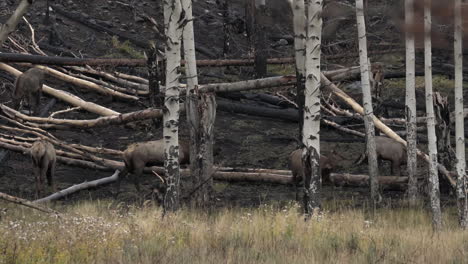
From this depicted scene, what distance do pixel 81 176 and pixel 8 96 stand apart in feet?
23.4

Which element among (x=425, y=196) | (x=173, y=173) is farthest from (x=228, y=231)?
(x=425, y=196)

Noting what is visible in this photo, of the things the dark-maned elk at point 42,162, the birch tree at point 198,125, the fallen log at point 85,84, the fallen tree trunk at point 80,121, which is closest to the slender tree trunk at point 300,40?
the birch tree at point 198,125

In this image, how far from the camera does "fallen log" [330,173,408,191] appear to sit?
17250mm

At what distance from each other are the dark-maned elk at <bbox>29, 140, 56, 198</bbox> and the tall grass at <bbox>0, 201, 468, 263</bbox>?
3749mm

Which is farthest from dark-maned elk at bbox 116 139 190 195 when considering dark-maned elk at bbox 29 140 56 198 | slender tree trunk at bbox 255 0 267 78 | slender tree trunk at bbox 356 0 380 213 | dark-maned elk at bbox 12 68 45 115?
slender tree trunk at bbox 255 0 267 78

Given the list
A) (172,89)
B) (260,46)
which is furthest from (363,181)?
(260,46)

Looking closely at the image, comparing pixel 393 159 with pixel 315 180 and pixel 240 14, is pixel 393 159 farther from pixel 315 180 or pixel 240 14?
pixel 240 14

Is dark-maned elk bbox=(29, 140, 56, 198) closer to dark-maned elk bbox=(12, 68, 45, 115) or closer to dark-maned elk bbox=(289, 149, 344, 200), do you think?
dark-maned elk bbox=(12, 68, 45, 115)

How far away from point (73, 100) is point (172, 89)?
929 centimetres

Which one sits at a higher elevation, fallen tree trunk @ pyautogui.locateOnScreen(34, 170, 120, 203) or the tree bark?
the tree bark

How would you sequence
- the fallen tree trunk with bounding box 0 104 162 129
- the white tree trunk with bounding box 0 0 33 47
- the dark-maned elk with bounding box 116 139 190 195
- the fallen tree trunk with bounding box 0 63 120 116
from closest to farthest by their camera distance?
1. the white tree trunk with bounding box 0 0 33 47
2. the dark-maned elk with bounding box 116 139 190 195
3. the fallen tree trunk with bounding box 0 104 162 129
4. the fallen tree trunk with bounding box 0 63 120 116

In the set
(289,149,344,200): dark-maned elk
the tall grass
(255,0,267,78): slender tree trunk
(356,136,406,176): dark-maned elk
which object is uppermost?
(255,0,267,78): slender tree trunk

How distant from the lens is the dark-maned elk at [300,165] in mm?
16719

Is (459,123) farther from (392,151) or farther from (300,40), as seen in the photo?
(392,151)
